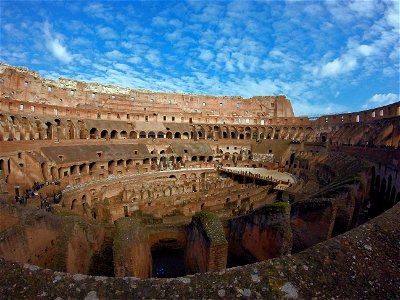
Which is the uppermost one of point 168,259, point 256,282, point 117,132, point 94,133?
point 117,132

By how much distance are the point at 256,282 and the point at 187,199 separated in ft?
57.2

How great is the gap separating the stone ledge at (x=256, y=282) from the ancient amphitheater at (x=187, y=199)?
0.6 inches

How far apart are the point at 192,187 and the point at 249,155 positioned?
18769 mm

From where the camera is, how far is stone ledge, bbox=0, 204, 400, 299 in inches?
111

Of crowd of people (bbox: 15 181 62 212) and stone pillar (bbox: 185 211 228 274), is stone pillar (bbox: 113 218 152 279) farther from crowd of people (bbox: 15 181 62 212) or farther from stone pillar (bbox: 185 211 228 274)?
crowd of people (bbox: 15 181 62 212)

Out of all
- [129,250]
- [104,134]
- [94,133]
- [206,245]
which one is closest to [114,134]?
[104,134]

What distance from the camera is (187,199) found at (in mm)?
20109

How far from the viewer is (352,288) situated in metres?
2.91

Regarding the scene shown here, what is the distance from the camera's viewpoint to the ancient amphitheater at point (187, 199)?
3.02m

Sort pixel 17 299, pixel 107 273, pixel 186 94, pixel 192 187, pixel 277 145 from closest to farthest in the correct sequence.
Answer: pixel 17 299
pixel 107 273
pixel 192 187
pixel 277 145
pixel 186 94

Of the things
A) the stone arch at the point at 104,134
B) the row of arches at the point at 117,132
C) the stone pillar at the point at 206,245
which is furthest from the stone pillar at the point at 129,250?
the stone arch at the point at 104,134

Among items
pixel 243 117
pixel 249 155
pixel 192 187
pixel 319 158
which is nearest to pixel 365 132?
pixel 319 158

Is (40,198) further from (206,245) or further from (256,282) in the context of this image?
(256,282)

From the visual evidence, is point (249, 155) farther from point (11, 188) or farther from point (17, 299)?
point (17, 299)
